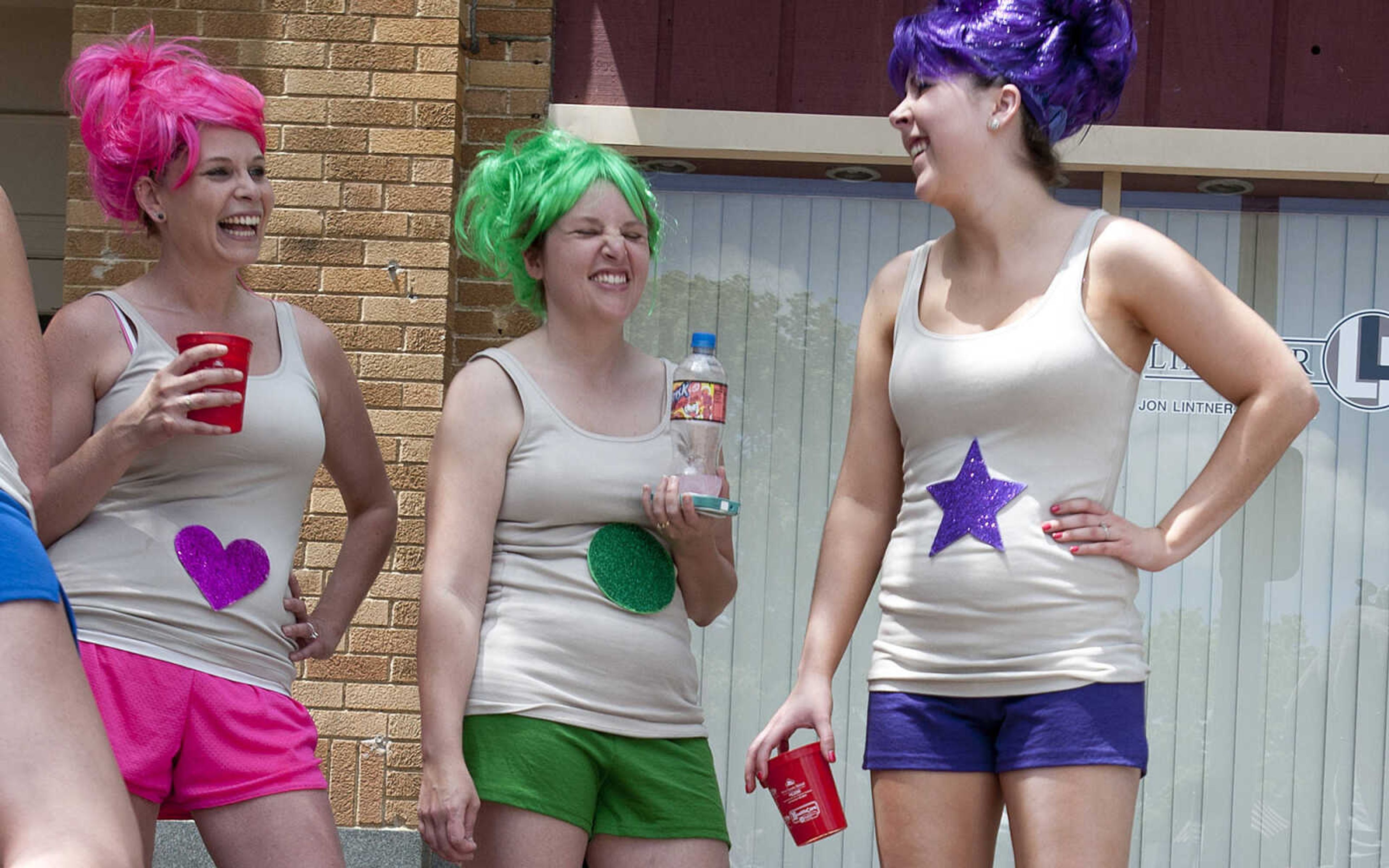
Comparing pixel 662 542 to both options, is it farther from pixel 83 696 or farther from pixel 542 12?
pixel 542 12

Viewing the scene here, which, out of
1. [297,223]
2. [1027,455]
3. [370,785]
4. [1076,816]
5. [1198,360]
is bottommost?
[370,785]

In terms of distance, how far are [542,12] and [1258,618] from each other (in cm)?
315

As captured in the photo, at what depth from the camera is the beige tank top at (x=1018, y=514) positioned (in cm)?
229

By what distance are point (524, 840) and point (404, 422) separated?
250 centimetres

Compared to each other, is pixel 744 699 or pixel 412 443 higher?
pixel 412 443

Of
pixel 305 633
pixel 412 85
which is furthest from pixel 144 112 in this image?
pixel 412 85

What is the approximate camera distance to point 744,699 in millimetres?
5199

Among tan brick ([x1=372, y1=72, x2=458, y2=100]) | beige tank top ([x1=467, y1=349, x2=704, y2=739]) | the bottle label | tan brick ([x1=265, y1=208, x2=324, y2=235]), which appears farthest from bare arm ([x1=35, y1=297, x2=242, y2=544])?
tan brick ([x1=372, y1=72, x2=458, y2=100])

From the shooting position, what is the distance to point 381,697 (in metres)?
4.81

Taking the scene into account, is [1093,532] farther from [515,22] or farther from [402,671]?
[515,22]

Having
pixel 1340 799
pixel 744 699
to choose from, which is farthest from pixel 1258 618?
pixel 744 699

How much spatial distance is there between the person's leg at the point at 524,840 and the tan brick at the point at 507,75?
3081 mm

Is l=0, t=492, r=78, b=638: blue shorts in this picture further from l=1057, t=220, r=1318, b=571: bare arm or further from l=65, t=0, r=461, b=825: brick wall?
l=65, t=0, r=461, b=825: brick wall

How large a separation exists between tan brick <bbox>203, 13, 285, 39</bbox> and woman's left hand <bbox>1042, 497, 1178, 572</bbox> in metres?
3.56
